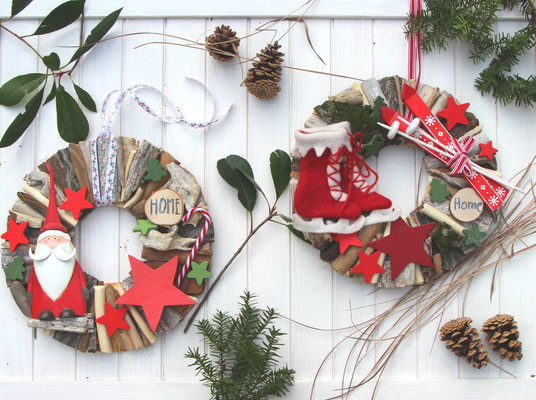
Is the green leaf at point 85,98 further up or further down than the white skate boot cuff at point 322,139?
further up

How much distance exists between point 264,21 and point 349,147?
0.40m

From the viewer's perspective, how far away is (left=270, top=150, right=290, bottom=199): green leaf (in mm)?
1118

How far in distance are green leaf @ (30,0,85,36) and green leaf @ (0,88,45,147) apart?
154 mm

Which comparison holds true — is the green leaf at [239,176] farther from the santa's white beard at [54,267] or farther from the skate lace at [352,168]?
the santa's white beard at [54,267]

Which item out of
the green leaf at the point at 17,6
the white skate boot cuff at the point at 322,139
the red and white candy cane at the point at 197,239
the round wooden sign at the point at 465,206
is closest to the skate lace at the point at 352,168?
the white skate boot cuff at the point at 322,139

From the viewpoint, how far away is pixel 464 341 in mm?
1091

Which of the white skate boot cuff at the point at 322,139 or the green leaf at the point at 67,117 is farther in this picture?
the green leaf at the point at 67,117

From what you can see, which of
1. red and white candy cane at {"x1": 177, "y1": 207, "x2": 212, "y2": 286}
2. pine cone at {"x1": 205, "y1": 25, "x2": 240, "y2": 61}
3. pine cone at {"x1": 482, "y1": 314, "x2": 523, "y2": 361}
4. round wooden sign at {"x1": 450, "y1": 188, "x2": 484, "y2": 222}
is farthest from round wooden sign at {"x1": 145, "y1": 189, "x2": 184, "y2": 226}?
pine cone at {"x1": 482, "y1": 314, "x2": 523, "y2": 361}

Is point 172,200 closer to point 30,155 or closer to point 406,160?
point 30,155

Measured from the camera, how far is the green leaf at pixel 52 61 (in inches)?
44.3

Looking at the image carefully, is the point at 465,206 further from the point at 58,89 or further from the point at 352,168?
the point at 58,89

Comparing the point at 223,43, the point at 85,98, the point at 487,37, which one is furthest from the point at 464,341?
the point at 85,98

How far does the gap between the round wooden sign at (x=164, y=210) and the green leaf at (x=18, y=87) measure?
43cm

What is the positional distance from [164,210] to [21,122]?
441 mm
